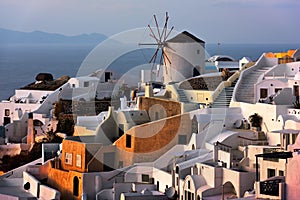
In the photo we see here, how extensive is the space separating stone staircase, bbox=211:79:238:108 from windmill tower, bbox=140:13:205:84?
4.12m

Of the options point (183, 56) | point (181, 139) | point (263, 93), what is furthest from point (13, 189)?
point (183, 56)

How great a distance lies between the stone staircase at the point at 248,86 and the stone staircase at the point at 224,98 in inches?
17.0

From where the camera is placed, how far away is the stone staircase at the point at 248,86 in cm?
2794

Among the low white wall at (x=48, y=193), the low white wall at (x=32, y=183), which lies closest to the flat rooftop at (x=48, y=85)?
the low white wall at (x=32, y=183)

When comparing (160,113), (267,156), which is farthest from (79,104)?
(267,156)

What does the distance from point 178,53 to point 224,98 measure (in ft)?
16.3

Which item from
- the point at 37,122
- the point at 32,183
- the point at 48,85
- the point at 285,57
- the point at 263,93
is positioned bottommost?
the point at 32,183

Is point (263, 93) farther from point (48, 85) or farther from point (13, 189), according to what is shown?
point (48, 85)

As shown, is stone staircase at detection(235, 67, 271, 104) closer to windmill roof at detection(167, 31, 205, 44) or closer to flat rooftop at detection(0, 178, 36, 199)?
windmill roof at detection(167, 31, 205, 44)

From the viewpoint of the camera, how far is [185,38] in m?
33.8

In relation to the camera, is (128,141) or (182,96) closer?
(128,141)

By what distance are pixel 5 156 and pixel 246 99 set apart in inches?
389

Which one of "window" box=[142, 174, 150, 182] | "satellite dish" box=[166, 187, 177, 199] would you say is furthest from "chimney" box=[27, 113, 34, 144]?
"satellite dish" box=[166, 187, 177, 199]

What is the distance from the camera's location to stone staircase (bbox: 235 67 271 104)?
91.7 feet
